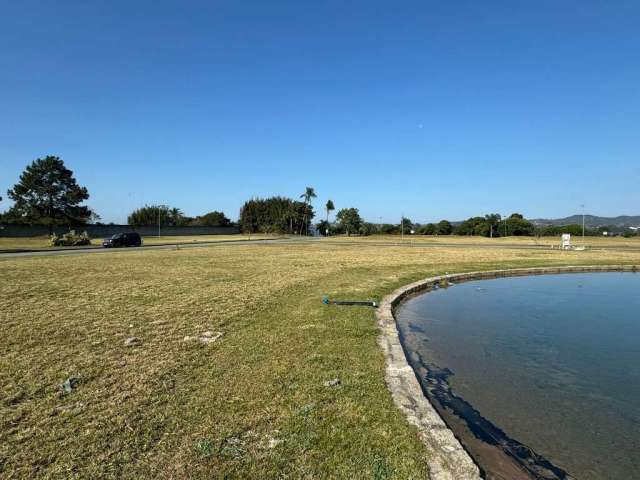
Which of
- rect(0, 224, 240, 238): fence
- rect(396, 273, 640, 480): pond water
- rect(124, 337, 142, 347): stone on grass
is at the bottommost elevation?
rect(396, 273, 640, 480): pond water

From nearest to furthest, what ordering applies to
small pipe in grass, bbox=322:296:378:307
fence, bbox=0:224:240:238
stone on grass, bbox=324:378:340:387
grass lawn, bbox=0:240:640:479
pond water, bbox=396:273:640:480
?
grass lawn, bbox=0:240:640:479 → pond water, bbox=396:273:640:480 → stone on grass, bbox=324:378:340:387 → small pipe in grass, bbox=322:296:378:307 → fence, bbox=0:224:240:238

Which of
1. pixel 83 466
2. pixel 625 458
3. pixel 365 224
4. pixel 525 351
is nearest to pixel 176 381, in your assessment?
pixel 83 466

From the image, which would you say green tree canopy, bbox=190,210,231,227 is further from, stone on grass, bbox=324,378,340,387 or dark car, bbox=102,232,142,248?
stone on grass, bbox=324,378,340,387

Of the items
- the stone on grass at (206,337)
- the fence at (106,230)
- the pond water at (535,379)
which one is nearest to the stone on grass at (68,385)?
the stone on grass at (206,337)

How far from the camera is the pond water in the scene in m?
3.68

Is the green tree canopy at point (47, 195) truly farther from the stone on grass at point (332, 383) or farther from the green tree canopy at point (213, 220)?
the stone on grass at point (332, 383)

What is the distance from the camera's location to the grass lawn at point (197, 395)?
116 inches

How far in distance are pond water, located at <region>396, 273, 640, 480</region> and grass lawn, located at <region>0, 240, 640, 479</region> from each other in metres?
1.04

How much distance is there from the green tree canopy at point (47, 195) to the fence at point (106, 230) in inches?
81.2

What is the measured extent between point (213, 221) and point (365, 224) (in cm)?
3770

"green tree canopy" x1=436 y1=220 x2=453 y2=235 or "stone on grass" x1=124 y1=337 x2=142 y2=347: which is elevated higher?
"green tree canopy" x1=436 y1=220 x2=453 y2=235

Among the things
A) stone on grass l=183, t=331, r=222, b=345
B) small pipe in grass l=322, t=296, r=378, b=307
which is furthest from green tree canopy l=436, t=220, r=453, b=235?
stone on grass l=183, t=331, r=222, b=345

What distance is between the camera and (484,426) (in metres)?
4.18

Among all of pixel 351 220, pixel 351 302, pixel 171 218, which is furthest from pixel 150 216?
pixel 351 302
